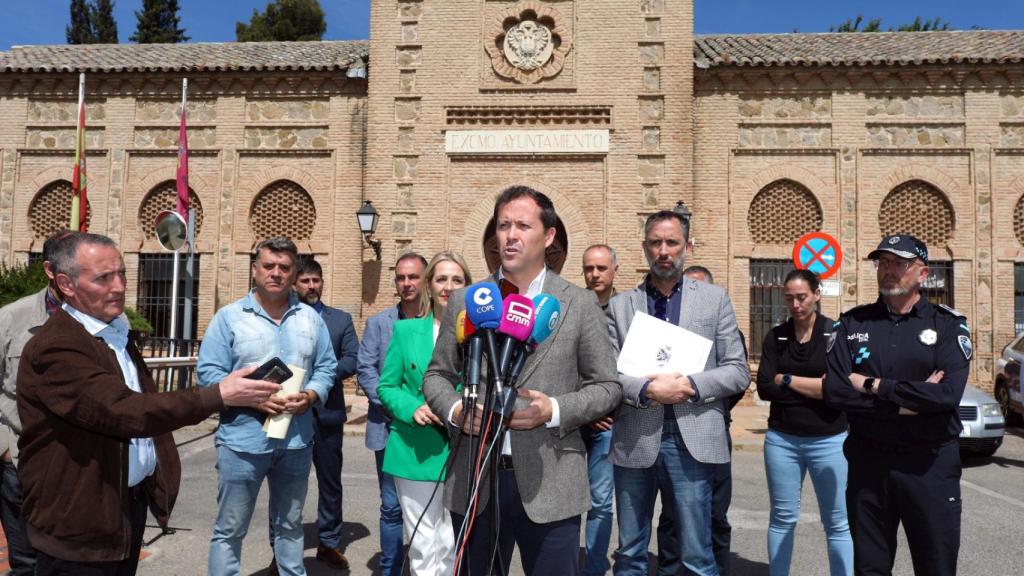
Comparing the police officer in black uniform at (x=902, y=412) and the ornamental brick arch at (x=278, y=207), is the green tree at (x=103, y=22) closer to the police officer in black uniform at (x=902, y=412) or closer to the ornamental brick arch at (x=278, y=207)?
the ornamental brick arch at (x=278, y=207)

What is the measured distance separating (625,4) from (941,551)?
1307 centimetres

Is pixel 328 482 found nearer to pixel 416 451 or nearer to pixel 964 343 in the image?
pixel 416 451

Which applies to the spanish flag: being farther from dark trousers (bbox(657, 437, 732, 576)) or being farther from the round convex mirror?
dark trousers (bbox(657, 437, 732, 576))

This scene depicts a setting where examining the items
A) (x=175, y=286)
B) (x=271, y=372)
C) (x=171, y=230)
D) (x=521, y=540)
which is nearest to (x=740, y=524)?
(x=521, y=540)

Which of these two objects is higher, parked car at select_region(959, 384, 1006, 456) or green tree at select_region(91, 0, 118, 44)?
green tree at select_region(91, 0, 118, 44)

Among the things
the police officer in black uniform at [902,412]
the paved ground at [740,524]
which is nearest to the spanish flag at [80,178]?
the paved ground at [740,524]

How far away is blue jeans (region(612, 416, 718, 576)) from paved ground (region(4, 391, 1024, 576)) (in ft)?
5.15

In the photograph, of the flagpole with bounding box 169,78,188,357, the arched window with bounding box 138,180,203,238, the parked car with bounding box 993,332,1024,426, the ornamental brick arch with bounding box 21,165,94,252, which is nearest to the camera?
the parked car with bounding box 993,332,1024,426

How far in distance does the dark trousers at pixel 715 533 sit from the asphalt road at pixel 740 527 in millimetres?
346

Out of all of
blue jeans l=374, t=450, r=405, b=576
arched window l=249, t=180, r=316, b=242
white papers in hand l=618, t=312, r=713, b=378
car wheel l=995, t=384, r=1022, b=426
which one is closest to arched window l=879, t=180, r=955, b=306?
car wheel l=995, t=384, r=1022, b=426

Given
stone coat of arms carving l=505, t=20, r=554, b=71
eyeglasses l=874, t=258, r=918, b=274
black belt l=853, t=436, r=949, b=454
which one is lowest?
black belt l=853, t=436, r=949, b=454

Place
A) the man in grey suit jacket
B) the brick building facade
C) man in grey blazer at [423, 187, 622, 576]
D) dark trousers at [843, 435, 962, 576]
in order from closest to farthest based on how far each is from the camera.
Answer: man in grey blazer at [423, 187, 622, 576] → dark trousers at [843, 435, 962, 576] → the man in grey suit jacket → the brick building facade

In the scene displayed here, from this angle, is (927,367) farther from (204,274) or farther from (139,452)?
(204,274)

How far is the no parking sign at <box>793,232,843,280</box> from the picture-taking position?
10422 millimetres
